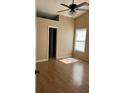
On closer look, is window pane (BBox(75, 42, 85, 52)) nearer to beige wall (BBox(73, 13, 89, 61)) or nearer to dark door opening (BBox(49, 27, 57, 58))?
beige wall (BBox(73, 13, 89, 61))

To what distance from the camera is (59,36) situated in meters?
6.36

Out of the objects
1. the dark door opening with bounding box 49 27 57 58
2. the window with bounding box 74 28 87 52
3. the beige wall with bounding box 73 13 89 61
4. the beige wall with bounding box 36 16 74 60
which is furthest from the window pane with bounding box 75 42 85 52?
the dark door opening with bounding box 49 27 57 58

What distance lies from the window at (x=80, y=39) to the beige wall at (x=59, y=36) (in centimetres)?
38

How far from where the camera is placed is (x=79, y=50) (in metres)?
6.71

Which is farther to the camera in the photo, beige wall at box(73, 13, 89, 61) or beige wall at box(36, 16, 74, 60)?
beige wall at box(73, 13, 89, 61)

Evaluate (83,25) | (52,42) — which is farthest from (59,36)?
(83,25)

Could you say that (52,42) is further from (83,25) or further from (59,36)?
(83,25)

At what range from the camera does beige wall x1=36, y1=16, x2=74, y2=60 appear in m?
5.40

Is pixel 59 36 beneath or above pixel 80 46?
above

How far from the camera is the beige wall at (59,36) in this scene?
5.40m

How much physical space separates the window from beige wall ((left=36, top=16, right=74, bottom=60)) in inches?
15.1

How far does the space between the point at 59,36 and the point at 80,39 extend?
56.6 inches
